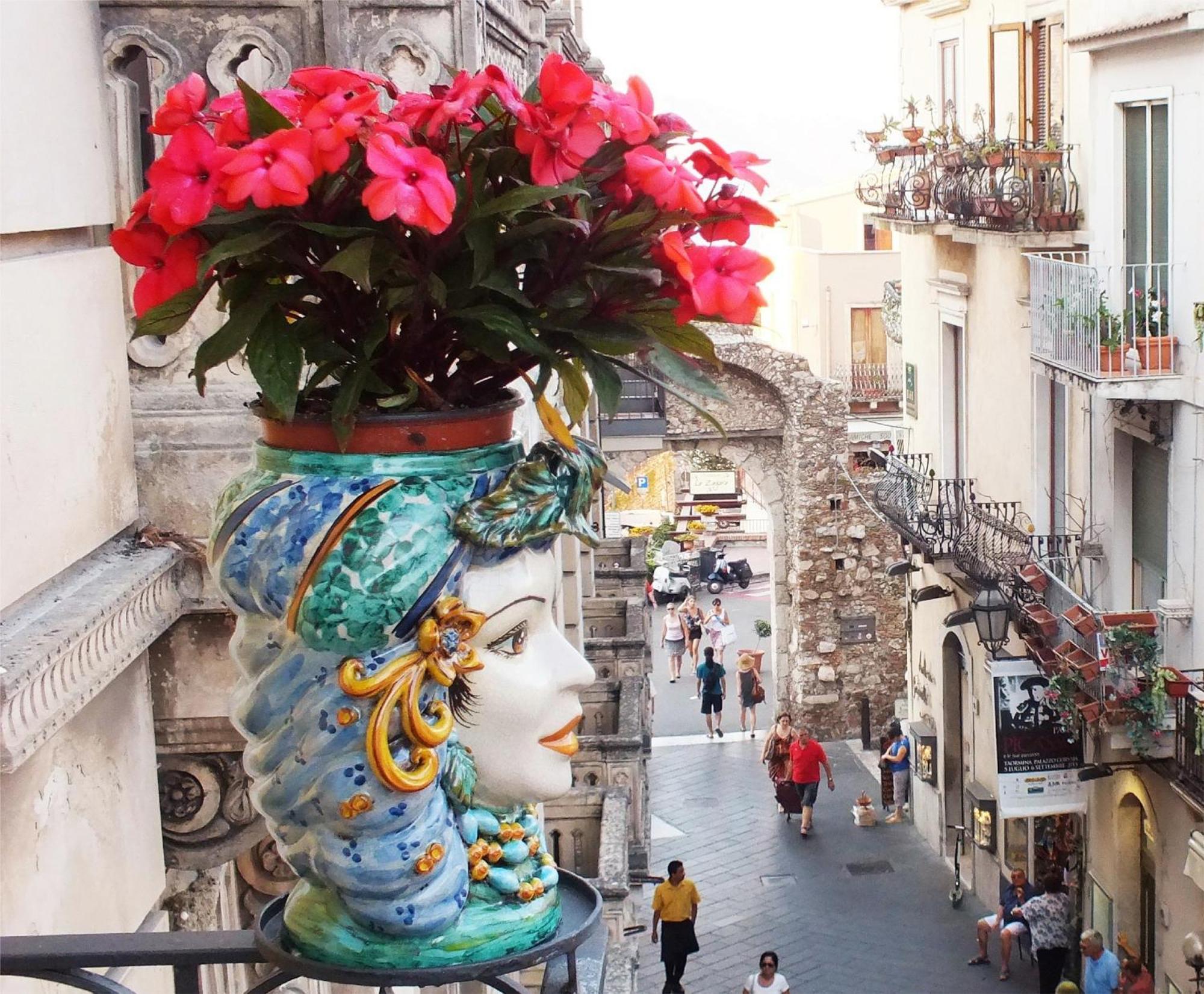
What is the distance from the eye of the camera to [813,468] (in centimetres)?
2497

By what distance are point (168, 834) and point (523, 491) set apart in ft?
9.81

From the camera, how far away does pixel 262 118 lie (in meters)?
2.65

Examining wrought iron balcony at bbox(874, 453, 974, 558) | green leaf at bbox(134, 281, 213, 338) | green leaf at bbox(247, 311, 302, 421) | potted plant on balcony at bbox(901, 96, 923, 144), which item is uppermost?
potted plant on balcony at bbox(901, 96, 923, 144)

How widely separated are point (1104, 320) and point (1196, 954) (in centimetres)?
468

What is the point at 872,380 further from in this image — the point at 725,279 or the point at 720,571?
the point at 725,279

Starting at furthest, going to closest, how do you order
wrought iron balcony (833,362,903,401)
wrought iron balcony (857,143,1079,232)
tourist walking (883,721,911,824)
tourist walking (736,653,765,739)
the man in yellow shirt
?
1. wrought iron balcony (833,362,903,401)
2. tourist walking (736,653,765,739)
3. tourist walking (883,721,911,824)
4. wrought iron balcony (857,143,1079,232)
5. the man in yellow shirt

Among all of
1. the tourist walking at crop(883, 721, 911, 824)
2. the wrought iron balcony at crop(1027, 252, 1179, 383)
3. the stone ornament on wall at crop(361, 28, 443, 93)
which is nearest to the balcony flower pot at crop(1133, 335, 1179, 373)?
the wrought iron balcony at crop(1027, 252, 1179, 383)

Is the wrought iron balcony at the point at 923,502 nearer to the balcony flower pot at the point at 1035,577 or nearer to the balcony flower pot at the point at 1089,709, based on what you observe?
the balcony flower pot at the point at 1035,577

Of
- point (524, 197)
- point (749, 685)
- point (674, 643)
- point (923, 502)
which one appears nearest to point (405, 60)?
point (524, 197)

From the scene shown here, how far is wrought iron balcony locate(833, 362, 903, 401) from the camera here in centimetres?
3428

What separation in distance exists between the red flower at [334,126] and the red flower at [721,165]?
0.49 meters

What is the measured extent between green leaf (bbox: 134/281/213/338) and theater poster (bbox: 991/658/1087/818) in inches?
514

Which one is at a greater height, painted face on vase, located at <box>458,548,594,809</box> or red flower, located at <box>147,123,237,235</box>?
red flower, located at <box>147,123,237,235</box>

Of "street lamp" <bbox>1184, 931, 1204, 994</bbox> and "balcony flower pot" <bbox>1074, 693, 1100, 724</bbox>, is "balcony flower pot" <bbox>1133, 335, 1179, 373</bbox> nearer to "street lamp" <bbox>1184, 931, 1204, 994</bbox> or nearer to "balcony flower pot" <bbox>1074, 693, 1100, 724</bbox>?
"balcony flower pot" <bbox>1074, 693, 1100, 724</bbox>
